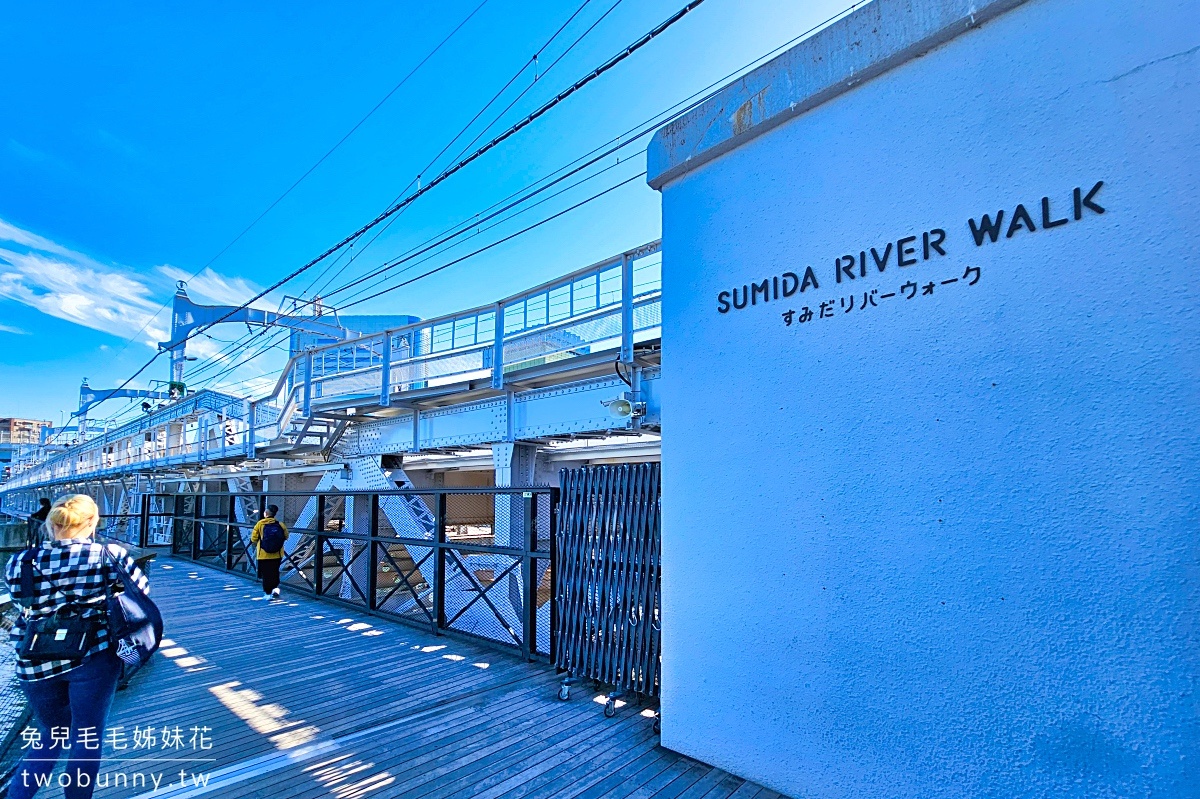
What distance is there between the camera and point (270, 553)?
29.2 ft

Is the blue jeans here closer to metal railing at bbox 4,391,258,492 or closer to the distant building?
metal railing at bbox 4,391,258,492

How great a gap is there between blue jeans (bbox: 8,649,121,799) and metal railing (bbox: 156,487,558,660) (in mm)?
2981

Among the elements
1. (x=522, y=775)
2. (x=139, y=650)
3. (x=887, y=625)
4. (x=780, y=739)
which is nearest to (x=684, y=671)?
(x=780, y=739)

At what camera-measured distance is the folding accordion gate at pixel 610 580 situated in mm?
4457

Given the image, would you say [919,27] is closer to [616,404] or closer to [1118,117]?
[1118,117]

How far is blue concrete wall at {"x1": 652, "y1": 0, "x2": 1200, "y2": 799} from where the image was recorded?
7.52 ft

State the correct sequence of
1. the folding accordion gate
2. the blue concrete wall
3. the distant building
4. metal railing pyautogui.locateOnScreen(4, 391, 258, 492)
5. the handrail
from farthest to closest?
the distant building → metal railing pyautogui.locateOnScreen(4, 391, 258, 492) → the handrail → the folding accordion gate → the blue concrete wall

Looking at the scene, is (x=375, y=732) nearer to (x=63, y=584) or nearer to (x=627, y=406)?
(x=63, y=584)

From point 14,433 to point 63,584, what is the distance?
4559 inches

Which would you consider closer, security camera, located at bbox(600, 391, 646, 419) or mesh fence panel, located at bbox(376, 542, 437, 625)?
security camera, located at bbox(600, 391, 646, 419)

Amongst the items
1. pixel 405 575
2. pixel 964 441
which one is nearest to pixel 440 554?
pixel 964 441

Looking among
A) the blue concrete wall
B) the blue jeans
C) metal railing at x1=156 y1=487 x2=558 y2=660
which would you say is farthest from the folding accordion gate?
the blue jeans

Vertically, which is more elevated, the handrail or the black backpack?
the handrail

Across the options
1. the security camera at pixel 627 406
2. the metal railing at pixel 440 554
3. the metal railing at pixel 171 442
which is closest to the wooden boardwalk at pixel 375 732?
the metal railing at pixel 440 554
